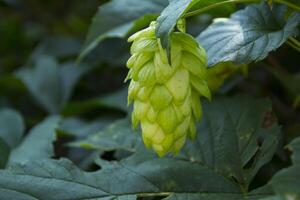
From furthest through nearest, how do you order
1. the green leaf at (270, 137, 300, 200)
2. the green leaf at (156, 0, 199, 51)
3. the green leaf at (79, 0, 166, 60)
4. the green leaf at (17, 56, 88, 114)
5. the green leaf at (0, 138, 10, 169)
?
the green leaf at (17, 56, 88, 114) < the green leaf at (79, 0, 166, 60) < the green leaf at (0, 138, 10, 169) < the green leaf at (156, 0, 199, 51) < the green leaf at (270, 137, 300, 200)

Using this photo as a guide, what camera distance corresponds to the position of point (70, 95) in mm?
1936

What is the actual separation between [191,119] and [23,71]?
1.20m

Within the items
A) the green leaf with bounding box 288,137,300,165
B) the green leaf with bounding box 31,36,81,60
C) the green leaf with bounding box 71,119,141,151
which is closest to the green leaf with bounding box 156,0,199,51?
the green leaf with bounding box 288,137,300,165

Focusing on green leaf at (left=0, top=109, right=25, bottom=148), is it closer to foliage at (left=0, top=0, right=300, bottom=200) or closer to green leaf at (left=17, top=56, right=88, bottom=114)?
foliage at (left=0, top=0, right=300, bottom=200)

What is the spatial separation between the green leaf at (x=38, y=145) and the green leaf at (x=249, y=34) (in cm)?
48

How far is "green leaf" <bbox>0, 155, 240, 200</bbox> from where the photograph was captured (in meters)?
0.90

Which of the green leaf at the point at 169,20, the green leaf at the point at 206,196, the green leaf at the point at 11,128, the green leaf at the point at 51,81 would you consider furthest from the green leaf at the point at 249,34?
the green leaf at the point at 51,81

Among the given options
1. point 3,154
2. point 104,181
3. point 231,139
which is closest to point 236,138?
point 231,139

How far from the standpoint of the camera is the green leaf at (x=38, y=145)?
1255 mm

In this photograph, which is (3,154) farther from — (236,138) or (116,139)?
(236,138)

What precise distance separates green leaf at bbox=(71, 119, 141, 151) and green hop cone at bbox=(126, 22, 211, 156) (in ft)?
0.94

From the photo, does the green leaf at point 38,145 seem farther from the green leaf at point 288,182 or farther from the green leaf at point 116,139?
the green leaf at point 288,182

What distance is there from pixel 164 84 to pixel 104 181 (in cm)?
22

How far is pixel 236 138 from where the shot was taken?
3.49ft
